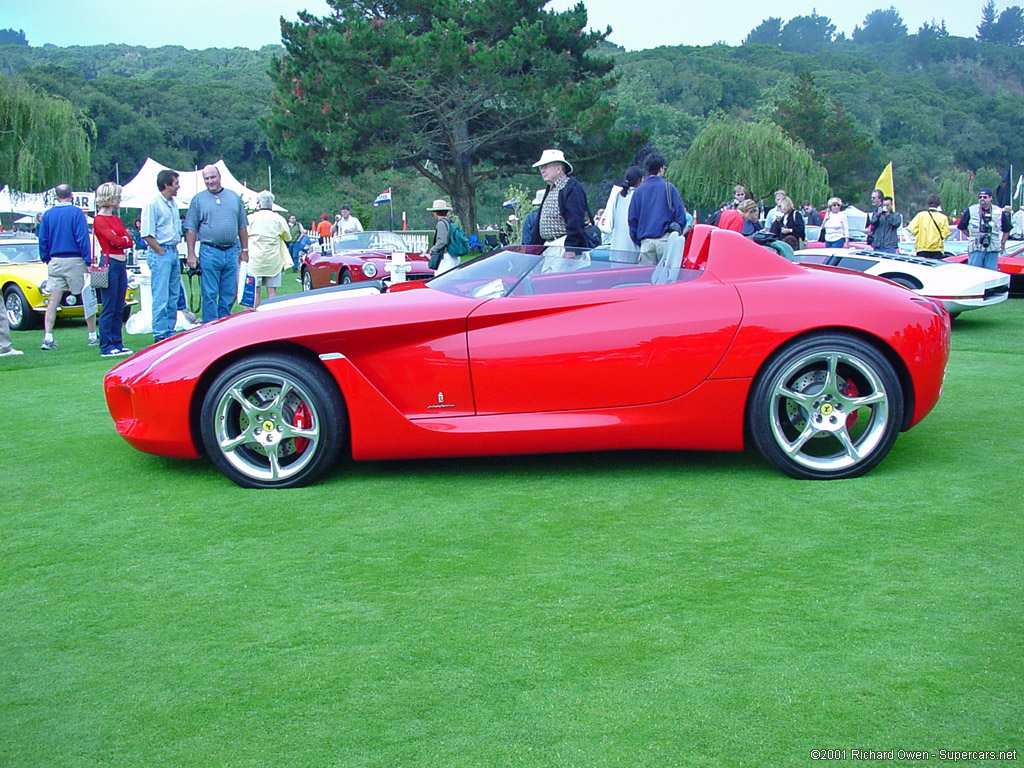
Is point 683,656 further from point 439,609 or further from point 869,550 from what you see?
point 869,550

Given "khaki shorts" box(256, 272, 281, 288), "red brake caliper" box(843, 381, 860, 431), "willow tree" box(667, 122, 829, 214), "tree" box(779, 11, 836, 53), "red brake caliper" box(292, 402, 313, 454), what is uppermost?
"tree" box(779, 11, 836, 53)

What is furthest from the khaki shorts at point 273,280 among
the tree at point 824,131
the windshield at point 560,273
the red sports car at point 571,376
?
the tree at point 824,131

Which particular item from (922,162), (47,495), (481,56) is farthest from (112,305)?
(922,162)

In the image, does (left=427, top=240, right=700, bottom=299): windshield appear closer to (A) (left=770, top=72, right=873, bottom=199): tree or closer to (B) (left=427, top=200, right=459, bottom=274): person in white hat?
(B) (left=427, top=200, right=459, bottom=274): person in white hat

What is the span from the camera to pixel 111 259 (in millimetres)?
9203

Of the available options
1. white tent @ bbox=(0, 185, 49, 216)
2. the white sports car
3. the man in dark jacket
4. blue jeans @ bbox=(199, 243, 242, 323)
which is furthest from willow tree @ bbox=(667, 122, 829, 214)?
blue jeans @ bbox=(199, 243, 242, 323)

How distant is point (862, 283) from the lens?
182 inches

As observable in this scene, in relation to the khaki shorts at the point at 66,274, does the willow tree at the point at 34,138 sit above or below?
above

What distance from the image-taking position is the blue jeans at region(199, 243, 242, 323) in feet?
31.2

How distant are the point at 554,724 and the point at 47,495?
3.07 m

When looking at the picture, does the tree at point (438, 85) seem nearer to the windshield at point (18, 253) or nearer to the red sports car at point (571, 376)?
the windshield at point (18, 253)

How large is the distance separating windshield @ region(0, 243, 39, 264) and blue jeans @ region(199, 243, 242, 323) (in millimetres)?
5043

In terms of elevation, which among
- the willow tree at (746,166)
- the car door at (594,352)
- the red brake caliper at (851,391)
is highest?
the willow tree at (746,166)

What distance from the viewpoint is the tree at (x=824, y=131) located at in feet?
258
